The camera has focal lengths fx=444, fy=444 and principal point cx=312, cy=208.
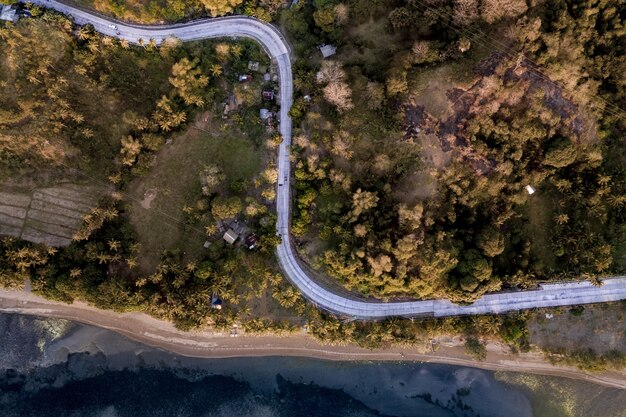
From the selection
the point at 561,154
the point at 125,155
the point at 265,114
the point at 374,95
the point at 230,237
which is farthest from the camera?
the point at 265,114

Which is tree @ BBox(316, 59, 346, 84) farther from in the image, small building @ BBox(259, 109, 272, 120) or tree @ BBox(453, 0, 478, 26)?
tree @ BBox(453, 0, 478, 26)

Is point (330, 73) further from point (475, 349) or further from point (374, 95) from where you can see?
point (475, 349)

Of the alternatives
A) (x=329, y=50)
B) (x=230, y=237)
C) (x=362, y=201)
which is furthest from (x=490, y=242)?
(x=230, y=237)

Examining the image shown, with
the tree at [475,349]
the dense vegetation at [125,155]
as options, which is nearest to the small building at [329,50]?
the dense vegetation at [125,155]

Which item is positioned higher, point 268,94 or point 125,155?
point 268,94

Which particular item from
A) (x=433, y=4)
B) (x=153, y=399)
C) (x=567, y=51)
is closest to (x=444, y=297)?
(x=567, y=51)

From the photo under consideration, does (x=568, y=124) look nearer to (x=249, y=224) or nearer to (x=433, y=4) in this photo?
(x=433, y=4)
